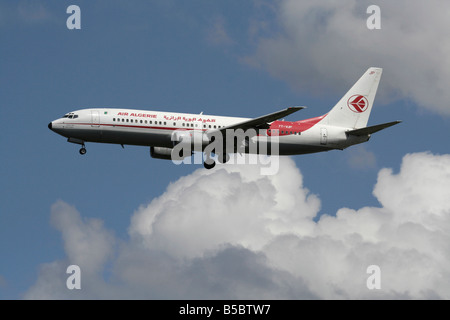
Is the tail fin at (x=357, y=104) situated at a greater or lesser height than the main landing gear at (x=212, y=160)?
greater

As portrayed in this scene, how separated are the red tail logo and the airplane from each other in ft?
8.35

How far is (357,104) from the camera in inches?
3238

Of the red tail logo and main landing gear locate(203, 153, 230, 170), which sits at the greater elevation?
the red tail logo

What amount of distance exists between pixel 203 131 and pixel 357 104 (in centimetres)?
1786

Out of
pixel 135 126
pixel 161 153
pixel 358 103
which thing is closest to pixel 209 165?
pixel 161 153

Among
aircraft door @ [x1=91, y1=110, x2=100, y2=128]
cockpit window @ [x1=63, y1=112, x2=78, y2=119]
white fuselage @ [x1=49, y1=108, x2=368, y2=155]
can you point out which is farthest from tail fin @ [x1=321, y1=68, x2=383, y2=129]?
cockpit window @ [x1=63, y1=112, x2=78, y2=119]

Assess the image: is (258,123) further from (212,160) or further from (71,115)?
(71,115)

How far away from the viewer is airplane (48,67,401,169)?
2844 inches

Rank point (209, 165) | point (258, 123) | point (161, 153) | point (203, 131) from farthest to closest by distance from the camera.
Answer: point (209, 165) < point (161, 153) < point (203, 131) < point (258, 123)

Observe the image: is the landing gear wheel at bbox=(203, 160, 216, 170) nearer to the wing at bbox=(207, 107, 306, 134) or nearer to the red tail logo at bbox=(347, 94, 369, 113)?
the wing at bbox=(207, 107, 306, 134)

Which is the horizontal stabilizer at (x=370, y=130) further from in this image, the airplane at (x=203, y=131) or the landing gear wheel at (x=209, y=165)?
the landing gear wheel at (x=209, y=165)

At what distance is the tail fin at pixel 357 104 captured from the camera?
264 feet

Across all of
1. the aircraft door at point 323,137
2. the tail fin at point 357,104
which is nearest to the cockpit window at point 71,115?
the aircraft door at point 323,137
